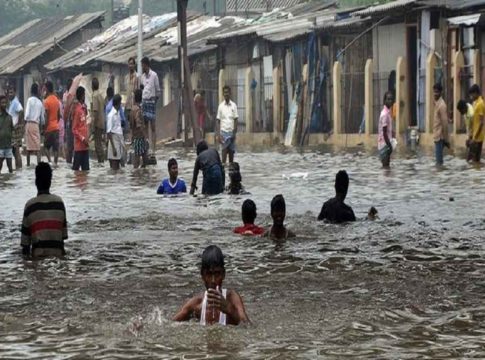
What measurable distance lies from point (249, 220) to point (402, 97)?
19.2 metres

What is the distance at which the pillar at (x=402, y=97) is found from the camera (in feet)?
101

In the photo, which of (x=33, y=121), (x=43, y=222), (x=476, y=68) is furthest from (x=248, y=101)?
(x=43, y=222)

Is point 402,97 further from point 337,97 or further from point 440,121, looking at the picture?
point 440,121

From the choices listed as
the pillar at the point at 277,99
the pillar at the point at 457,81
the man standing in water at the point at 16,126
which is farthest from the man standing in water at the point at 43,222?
the pillar at the point at 277,99

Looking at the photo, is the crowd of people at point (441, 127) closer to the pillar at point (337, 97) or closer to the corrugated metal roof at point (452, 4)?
the corrugated metal roof at point (452, 4)

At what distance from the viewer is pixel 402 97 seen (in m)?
31.0

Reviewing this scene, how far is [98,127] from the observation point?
2300 cm

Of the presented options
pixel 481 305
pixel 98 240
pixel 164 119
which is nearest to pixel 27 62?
pixel 164 119

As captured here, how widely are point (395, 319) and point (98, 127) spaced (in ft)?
50.8

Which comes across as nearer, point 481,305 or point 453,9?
point 481,305

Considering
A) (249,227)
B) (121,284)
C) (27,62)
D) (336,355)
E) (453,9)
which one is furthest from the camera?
(27,62)

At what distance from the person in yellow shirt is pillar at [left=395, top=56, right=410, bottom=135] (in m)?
8.21

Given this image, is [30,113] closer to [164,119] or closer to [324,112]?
[324,112]

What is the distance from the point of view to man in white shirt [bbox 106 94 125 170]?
2233 cm
